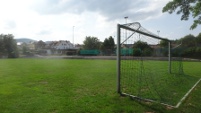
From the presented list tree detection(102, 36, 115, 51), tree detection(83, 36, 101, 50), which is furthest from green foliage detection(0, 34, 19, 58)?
tree detection(102, 36, 115, 51)

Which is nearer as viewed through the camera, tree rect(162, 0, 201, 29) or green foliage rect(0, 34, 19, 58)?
tree rect(162, 0, 201, 29)

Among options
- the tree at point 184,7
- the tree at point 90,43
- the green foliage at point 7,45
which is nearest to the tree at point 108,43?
the tree at point 90,43

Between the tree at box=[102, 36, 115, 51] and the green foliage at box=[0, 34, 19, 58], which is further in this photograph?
the tree at box=[102, 36, 115, 51]

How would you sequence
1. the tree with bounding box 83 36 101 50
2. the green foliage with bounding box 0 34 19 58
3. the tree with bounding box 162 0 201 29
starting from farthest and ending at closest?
the tree with bounding box 83 36 101 50, the green foliage with bounding box 0 34 19 58, the tree with bounding box 162 0 201 29

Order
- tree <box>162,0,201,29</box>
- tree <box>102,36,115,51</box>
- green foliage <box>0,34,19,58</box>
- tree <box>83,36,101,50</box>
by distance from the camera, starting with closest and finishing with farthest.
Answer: tree <box>162,0,201,29</box>
green foliage <box>0,34,19,58</box>
tree <box>102,36,115,51</box>
tree <box>83,36,101,50</box>

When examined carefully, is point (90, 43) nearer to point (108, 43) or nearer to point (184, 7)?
point (108, 43)

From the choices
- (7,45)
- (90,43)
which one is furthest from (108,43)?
(7,45)

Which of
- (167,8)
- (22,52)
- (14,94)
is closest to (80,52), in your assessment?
(22,52)

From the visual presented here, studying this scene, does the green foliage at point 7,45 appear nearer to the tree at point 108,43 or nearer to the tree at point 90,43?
the tree at point 90,43

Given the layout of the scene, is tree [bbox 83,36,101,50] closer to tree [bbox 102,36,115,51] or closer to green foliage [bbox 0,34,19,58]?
tree [bbox 102,36,115,51]

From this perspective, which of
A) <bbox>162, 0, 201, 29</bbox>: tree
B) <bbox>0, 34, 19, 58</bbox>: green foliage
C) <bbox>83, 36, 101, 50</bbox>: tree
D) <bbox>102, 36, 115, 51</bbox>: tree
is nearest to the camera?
<bbox>162, 0, 201, 29</bbox>: tree

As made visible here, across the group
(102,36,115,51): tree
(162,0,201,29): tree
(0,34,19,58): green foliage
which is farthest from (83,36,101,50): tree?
(162,0,201,29): tree

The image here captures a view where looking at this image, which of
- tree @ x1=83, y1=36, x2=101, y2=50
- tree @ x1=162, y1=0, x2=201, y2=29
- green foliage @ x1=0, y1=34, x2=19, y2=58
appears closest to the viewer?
tree @ x1=162, y1=0, x2=201, y2=29

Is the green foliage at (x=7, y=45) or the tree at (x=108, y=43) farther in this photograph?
the tree at (x=108, y=43)
